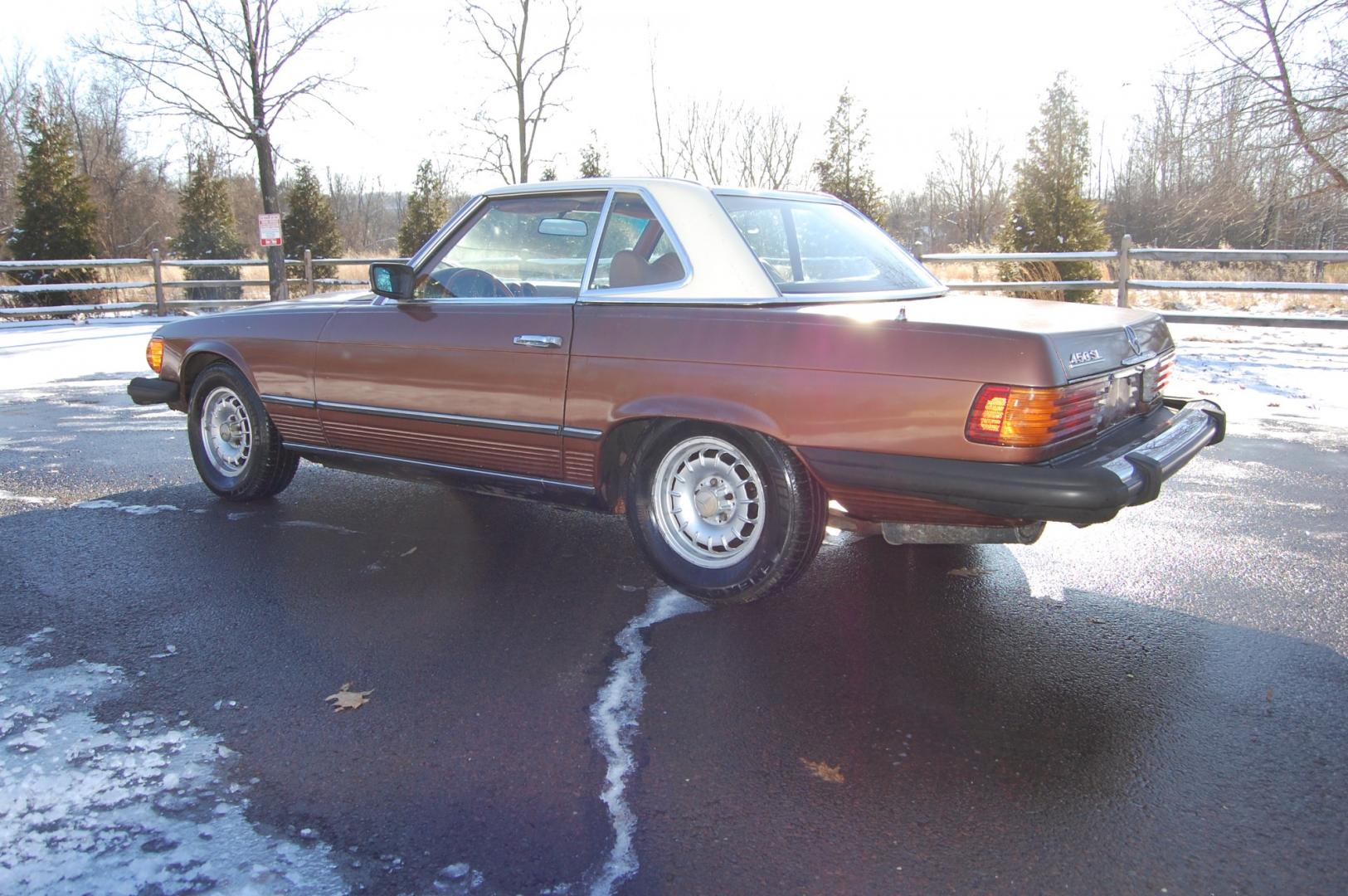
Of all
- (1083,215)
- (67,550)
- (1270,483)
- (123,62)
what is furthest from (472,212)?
(123,62)

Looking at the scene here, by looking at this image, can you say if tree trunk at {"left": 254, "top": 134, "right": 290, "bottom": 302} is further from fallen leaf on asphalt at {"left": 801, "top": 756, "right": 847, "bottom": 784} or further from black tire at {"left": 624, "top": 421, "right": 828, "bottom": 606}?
fallen leaf on asphalt at {"left": 801, "top": 756, "right": 847, "bottom": 784}

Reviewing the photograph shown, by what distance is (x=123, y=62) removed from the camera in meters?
20.5

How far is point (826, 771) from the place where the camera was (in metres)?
2.43

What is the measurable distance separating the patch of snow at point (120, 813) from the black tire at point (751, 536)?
1627 millimetres

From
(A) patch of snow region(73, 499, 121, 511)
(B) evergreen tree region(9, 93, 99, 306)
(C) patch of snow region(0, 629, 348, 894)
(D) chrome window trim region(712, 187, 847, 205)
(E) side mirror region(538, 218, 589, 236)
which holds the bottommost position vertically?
(C) patch of snow region(0, 629, 348, 894)

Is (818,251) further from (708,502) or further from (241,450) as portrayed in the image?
(241,450)

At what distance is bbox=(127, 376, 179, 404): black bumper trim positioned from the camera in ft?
16.9

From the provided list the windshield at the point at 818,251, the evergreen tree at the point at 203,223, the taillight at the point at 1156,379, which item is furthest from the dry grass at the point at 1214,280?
the evergreen tree at the point at 203,223

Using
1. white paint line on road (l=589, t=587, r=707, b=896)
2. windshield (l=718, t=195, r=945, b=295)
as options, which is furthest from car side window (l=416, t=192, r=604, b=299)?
white paint line on road (l=589, t=587, r=707, b=896)

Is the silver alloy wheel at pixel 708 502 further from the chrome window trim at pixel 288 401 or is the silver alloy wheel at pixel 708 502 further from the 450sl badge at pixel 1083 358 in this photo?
the chrome window trim at pixel 288 401

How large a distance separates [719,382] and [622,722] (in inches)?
46.6

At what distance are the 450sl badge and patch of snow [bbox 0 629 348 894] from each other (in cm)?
242

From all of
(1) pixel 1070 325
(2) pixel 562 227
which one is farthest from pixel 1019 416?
(2) pixel 562 227

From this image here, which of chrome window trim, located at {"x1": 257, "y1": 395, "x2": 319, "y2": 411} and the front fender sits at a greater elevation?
the front fender
